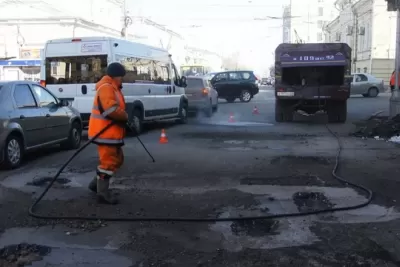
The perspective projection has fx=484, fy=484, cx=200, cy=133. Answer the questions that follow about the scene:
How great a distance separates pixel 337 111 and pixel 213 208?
35.8 feet

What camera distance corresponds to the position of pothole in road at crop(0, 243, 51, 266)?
13.9 feet

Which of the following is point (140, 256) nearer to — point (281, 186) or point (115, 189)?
point (115, 189)

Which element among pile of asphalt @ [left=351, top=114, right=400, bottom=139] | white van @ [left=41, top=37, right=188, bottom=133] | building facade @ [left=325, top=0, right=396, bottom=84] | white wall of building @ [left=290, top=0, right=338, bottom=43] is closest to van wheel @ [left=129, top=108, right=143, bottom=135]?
white van @ [left=41, top=37, right=188, bottom=133]

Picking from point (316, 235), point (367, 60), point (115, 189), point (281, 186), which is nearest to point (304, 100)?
point (281, 186)

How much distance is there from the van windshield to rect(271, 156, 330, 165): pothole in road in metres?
5.13

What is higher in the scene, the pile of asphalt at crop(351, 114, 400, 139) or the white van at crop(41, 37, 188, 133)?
the white van at crop(41, 37, 188, 133)

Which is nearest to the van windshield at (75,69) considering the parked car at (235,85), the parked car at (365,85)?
the parked car at (235,85)

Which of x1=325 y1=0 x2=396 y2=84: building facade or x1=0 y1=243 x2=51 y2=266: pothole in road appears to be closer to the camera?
x1=0 y1=243 x2=51 y2=266: pothole in road

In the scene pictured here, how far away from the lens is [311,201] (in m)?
6.14

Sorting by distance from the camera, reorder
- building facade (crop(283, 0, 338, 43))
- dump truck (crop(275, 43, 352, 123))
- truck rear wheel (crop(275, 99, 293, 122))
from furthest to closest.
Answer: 1. building facade (crop(283, 0, 338, 43))
2. truck rear wheel (crop(275, 99, 293, 122))
3. dump truck (crop(275, 43, 352, 123))

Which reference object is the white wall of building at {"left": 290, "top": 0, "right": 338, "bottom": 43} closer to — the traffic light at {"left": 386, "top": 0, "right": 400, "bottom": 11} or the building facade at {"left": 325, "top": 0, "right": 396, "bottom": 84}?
the building facade at {"left": 325, "top": 0, "right": 396, "bottom": 84}

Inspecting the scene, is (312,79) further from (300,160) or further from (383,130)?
(300,160)

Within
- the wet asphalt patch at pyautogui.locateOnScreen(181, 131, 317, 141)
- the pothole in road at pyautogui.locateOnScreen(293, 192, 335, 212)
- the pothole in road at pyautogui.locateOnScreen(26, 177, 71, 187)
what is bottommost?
the pothole in road at pyautogui.locateOnScreen(26, 177, 71, 187)

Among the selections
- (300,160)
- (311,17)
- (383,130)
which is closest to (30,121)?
(300,160)
